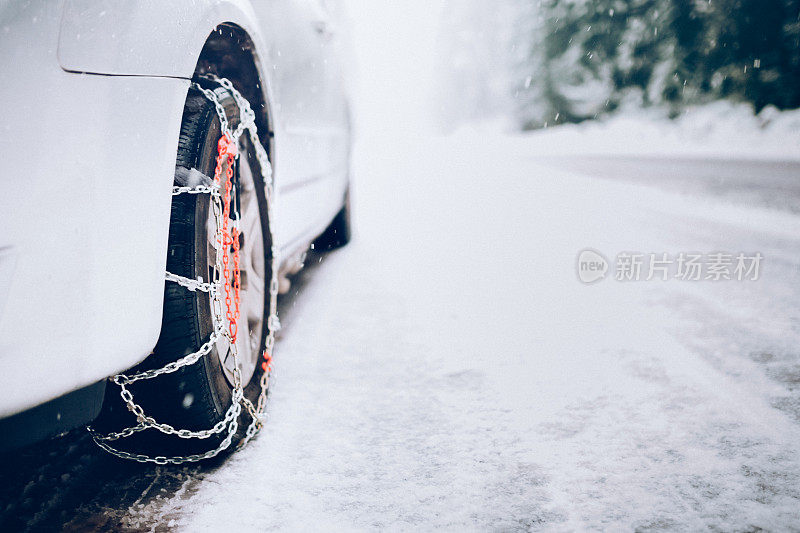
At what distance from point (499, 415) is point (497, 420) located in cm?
4

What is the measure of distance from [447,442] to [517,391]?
466 millimetres

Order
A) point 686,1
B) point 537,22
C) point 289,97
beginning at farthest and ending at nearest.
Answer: point 537,22 → point 686,1 → point 289,97

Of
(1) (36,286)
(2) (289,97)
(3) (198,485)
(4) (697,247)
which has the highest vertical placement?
(2) (289,97)

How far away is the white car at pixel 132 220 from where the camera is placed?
3.48 feet

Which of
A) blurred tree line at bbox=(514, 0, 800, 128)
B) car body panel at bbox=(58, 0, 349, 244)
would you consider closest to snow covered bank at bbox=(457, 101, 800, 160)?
blurred tree line at bbox=(514, 0, 800, 128)

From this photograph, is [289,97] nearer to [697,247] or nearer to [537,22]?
[697,247]

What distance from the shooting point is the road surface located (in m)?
1.48

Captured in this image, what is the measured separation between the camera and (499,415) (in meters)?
2.00

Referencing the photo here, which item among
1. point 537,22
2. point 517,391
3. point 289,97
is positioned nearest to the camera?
point 517,391

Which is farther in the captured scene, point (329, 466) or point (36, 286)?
point (329, 466)

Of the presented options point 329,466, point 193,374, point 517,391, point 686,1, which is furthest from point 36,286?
point 686,1

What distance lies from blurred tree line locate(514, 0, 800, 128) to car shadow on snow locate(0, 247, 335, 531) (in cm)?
1753

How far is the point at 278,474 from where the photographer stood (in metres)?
1.66

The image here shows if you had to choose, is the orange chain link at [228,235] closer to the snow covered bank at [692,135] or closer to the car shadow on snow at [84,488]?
the car shadow on snow at [84,488]
